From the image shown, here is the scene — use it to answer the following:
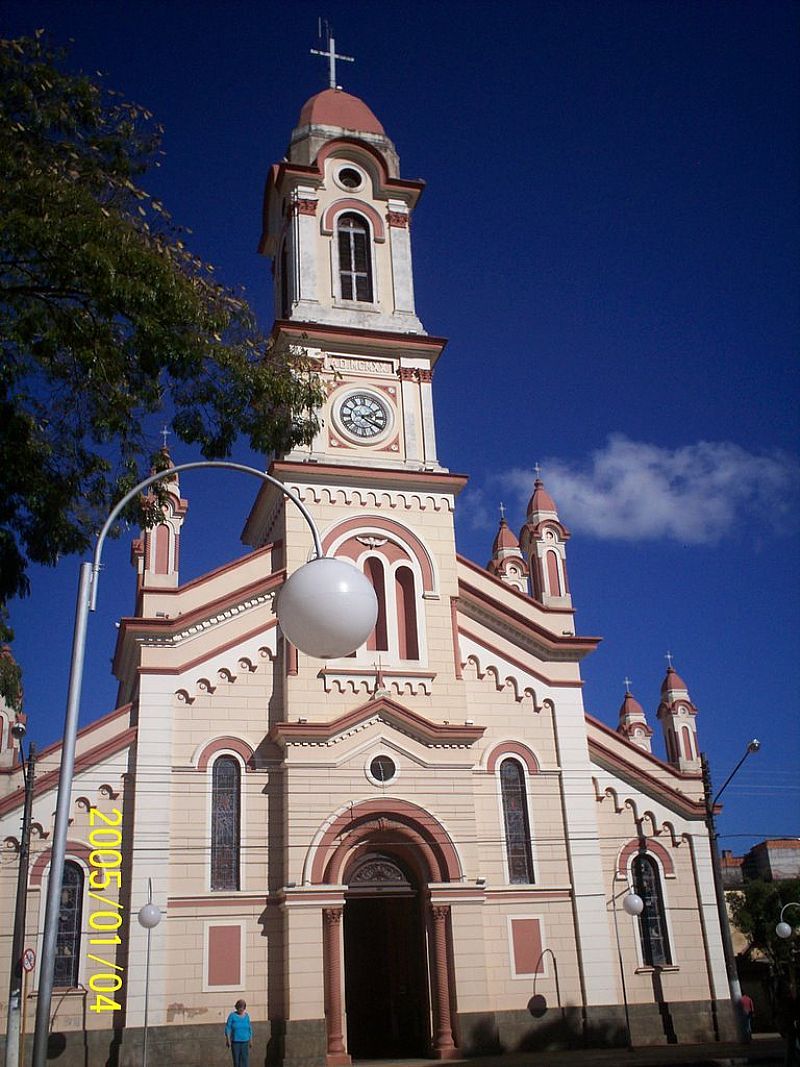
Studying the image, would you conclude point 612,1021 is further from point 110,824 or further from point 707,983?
point 110,824

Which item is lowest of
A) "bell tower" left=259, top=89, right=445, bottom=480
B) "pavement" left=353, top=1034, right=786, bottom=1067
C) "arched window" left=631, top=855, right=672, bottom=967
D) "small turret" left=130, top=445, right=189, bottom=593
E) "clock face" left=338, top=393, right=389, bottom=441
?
"pavement" left=353, top=1034, right=786, bottom=1067

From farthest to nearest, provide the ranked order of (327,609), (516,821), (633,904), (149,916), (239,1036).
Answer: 1. (516,821)
2. (633,904)
3. (149,916)
4. (239,1036)
5. (327,609)

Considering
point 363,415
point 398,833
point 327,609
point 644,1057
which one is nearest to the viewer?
point 327,609

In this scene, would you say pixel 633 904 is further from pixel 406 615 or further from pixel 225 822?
pixel 225 822

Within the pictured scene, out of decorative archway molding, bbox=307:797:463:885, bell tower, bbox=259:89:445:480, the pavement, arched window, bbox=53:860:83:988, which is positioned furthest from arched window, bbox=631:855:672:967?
arched window, bbox=53:860:83:988

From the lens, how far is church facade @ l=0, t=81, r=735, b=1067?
22.1 meters

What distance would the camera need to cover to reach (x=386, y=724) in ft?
80.3

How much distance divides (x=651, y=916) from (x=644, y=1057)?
17.6 ft

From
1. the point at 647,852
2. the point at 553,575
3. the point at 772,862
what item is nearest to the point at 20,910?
the point at 647,852

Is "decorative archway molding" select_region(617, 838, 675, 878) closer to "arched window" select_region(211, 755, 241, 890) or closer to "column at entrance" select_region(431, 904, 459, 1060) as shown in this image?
"column at entrance" select_region(431, 904, 459, 1060)

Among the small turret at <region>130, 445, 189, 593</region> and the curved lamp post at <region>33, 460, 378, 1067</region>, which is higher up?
the small turret at <region>130, 445, 189, 593</region>

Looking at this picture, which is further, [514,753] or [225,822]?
[514,753]

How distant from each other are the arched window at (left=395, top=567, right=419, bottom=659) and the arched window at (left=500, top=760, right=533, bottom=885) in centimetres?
365
